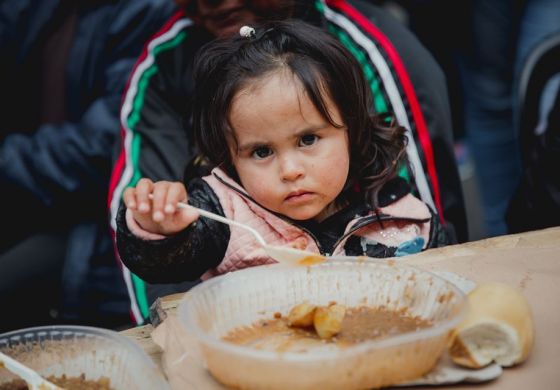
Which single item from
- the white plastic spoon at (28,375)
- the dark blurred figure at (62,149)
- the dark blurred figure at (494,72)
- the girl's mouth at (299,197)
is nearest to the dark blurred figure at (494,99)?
the dark blurred figure at (494,72)

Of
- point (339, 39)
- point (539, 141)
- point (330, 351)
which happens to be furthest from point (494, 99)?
point (330, 351)

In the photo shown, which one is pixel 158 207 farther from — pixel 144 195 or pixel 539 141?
pixel 539 141

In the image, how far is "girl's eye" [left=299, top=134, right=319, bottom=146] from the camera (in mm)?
1399

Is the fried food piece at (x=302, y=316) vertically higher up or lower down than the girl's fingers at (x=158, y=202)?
lower down

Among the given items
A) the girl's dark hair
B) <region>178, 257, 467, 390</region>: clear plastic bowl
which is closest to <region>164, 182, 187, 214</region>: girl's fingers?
<region>178, 257, 467, 390</region>: clear plastic bowl

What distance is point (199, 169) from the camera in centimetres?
164

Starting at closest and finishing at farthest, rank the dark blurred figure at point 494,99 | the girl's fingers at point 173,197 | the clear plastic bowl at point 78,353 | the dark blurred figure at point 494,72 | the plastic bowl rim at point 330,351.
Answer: the plastic bowl rim at point 330,351, the clear plastic bowl at point 78,353, the girl's fingers at point 173,197, the dark blurred figure at point 494,72, the dark blurred figure at point 494,99

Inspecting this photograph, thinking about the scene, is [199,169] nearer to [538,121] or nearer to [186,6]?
[186,6]

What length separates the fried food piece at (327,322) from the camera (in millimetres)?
969

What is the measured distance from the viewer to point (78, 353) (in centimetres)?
98

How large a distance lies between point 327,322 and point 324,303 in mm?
113

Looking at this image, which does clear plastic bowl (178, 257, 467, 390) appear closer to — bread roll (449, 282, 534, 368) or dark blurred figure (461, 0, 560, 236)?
bread roll (449, 282, 534, 368)

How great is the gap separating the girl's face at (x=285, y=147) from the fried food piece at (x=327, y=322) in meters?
0.41

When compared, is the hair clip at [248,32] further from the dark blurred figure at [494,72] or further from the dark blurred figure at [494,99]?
the dark blurred figure at [494,99]
